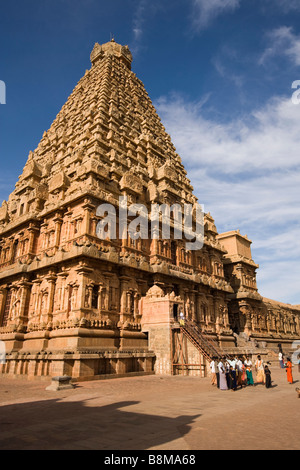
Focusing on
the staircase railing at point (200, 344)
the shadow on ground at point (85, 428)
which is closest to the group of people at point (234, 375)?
the staircase railing at point (200, 344)

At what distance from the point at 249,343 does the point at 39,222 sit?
27.7 metres

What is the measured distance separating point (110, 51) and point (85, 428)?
5850 centimetres

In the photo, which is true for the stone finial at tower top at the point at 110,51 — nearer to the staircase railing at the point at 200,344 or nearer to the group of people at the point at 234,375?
the staircase railing at the point at 200,344

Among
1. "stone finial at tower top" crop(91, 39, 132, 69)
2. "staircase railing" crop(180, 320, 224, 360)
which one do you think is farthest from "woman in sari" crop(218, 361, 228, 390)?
"stone finial at tower top" crop(91, 39, 132, 69)

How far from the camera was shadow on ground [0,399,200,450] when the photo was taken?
6.79 meters

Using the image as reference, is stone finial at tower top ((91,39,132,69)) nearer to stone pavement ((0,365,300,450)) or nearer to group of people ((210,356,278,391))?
group of people ((210,356,278,391))

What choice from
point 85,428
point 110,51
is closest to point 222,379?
point 85,428

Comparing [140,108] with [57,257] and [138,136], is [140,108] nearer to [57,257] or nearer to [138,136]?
[138,136]

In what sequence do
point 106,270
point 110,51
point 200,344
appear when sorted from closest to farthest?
point 200,344 < point 106,270 < point 110,51

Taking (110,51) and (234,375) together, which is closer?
(234,375)

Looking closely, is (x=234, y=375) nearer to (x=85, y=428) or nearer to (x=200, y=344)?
(x=200, y=344)

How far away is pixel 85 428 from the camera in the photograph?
319 inches

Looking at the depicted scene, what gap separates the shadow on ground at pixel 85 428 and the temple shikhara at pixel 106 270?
8576 mm

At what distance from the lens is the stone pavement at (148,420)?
22.3 ft
